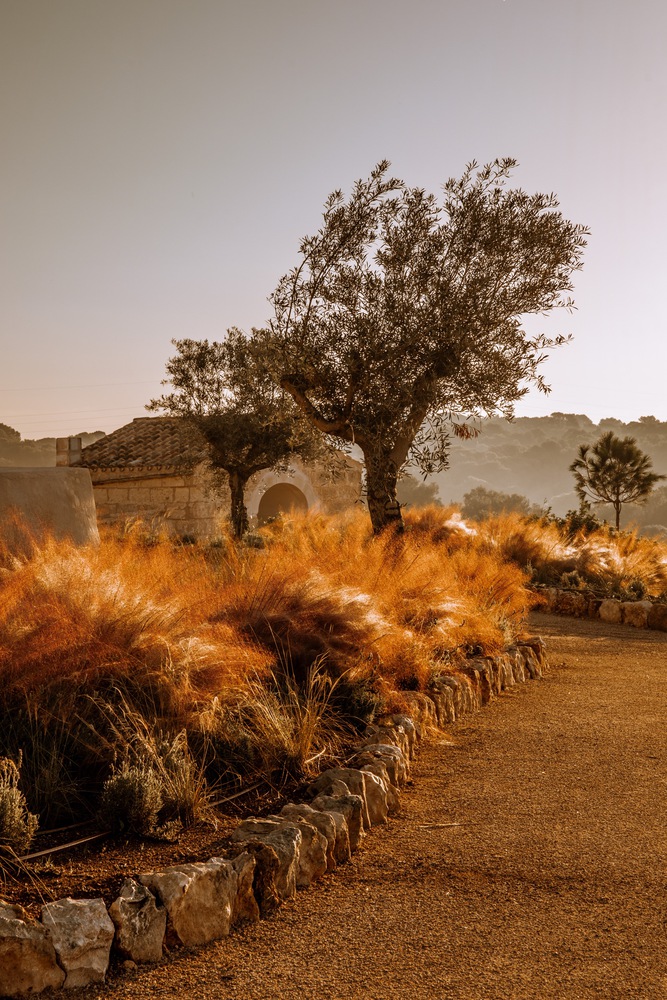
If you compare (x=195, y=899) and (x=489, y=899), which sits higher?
(x=195, y=899)

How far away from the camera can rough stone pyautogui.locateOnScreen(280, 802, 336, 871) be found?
425 centimetres

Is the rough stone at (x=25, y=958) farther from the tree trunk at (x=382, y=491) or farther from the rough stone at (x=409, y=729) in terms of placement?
the tree trunk at (x=382, y=491)

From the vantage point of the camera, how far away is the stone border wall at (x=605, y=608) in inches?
494

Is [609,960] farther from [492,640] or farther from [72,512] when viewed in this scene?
[72,512]

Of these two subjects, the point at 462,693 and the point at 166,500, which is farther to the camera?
the point at 166,500

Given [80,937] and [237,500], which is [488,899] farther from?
[237,500]

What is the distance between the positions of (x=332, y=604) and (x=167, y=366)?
17454 mm

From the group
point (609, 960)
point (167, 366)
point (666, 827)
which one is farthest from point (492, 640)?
point (167, 366)

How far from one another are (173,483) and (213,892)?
2207cm

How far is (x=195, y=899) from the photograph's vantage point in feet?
11.7

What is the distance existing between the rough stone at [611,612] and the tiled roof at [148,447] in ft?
43.4

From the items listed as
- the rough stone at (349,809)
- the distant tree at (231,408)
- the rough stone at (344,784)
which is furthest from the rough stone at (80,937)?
the distant tree at (231,408)

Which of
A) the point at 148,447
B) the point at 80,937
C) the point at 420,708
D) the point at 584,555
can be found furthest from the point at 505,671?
the point at 148,447

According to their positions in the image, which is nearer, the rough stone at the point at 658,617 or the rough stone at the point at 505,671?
the rough stone at the point at 505,671
